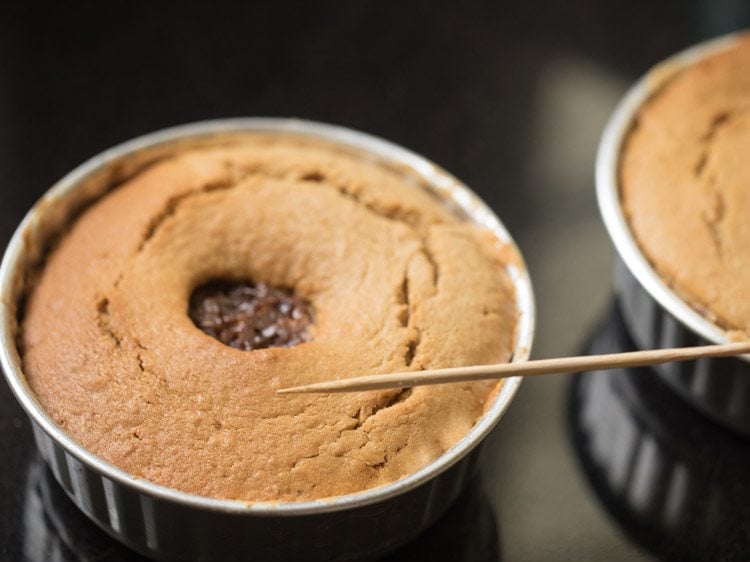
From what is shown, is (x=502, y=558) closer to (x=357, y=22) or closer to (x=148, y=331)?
(x=148, y=331)

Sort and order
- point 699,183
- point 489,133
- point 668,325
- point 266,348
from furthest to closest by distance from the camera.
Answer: point 489,133 < point 699,183 < point 668,325 < point 266,348

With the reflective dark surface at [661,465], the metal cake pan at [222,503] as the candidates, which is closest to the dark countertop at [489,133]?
the reflective dark surface at [661,465]

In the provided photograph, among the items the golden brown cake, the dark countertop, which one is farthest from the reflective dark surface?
the golden brown cake

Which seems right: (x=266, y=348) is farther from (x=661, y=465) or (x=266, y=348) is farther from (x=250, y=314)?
(x=661, y=465)

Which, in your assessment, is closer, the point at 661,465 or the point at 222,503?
the point at 222,503

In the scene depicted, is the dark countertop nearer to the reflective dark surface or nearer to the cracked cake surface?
the reflective dark surface

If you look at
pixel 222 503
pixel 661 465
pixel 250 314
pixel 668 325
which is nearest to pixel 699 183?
pixel 668 325

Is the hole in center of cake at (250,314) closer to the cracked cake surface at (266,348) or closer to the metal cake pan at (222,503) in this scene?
the cracked cake surface at (266,348)
